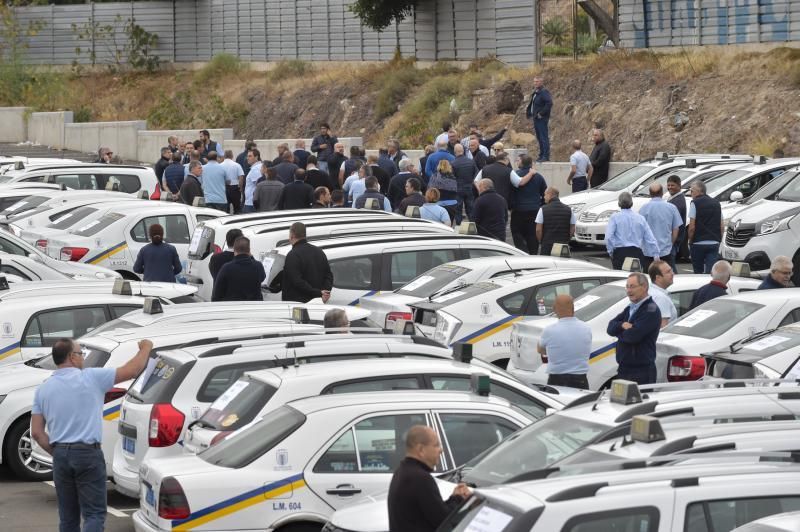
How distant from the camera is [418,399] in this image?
8.71 meters

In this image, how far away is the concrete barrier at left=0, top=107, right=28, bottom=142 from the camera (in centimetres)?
5203

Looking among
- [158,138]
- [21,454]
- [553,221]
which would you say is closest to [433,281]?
[553,221]

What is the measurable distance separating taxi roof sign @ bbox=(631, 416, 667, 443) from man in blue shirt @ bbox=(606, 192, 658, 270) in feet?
37.1

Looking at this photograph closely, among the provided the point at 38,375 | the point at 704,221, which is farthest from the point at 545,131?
the point at 38,375

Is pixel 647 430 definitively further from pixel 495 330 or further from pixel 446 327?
pixel 495 330

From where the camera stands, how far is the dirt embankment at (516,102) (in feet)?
107

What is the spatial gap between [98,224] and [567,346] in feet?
37.2

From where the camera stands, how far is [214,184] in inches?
1008

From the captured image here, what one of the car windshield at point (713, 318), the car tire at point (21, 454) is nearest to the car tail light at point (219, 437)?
the car tire at point (21, 454)

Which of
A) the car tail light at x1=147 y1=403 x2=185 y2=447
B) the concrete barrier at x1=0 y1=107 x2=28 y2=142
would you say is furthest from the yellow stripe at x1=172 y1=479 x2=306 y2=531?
the concrete barrier at x1=0 y1=107 x2=28 y2=142

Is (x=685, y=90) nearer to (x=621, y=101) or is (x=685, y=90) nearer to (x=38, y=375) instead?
(x=621, y=101)

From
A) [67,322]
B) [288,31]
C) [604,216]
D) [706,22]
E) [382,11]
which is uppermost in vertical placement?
[288,31]

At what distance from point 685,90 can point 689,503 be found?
29410 millimetres

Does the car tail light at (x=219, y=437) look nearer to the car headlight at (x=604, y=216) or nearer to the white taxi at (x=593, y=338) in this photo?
the white taxi at (x=593, y=338)
